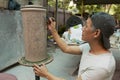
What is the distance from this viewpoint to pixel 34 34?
70.7 inches

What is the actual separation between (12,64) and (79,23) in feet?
5.87

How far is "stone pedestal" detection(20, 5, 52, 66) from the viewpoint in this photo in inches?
69.2

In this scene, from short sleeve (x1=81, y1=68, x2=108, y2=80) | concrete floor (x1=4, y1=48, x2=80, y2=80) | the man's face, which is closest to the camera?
short sleeve (x1=81, y1=68, x2=108, y2=80)

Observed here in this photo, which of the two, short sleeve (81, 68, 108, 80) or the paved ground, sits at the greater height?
short sleeve (81, 68, 108, 80)

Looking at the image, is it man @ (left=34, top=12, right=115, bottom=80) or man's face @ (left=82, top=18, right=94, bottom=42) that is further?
man's face @ (left=82, top=18, right=94, bottom=42)

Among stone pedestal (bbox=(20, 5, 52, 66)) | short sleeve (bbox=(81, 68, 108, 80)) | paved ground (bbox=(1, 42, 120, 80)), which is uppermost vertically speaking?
stone pedestal (bbox=(20, 5, 52, 66))

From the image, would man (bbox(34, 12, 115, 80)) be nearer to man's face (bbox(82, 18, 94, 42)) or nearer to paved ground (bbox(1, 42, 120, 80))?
man's face (bbox(82, 18, 94, 42))

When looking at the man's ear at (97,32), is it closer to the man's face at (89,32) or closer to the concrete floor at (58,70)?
the man's face at (89,32)

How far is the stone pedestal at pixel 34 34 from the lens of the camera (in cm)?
176

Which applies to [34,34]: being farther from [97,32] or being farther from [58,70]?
[58,70]

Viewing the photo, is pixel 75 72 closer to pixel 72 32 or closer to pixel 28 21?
pixel 72 32

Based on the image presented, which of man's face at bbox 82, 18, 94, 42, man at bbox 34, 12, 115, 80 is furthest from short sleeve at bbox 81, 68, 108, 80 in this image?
man's face at bbox 82, 18, 94, 42

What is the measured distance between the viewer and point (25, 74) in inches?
187

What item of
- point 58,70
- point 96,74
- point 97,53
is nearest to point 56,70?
point 58,70
